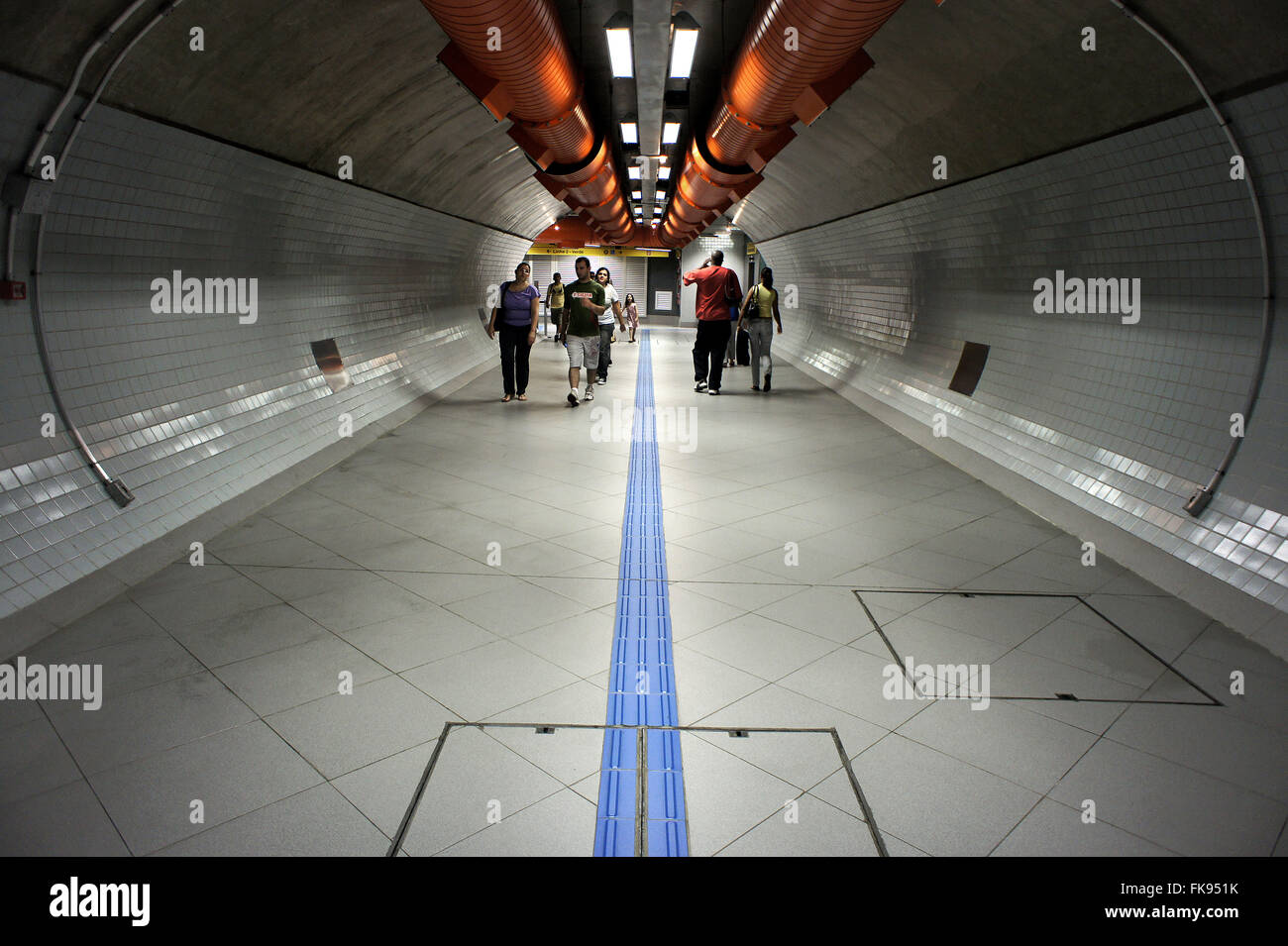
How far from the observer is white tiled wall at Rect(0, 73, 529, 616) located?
14.3ft

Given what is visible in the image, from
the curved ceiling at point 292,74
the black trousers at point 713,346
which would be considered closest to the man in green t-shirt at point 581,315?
the black trousers at point 713,346

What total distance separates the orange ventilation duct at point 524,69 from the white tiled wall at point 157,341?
1963 mm

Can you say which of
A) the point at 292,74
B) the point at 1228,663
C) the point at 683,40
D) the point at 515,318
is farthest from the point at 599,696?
the point at 515,318

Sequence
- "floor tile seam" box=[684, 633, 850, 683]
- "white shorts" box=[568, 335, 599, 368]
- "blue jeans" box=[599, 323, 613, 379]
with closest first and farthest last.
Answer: "floor tile seam" box=[684, 633, 850, 683] < "white shorts" box=[568, 335, 599, 368] < "blue jeans" box=[599, 323, 613, 379]

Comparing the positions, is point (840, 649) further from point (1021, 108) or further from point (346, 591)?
point (1021, 108)

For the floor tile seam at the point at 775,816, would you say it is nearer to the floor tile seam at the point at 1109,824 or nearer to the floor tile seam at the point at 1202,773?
the floor tile seam at the point at 1109,824

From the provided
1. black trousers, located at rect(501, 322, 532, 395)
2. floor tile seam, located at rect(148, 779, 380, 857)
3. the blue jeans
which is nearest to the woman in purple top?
black trousers, located at rect(501, 322, 532, 395)

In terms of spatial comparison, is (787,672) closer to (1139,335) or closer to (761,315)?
(1139,335)

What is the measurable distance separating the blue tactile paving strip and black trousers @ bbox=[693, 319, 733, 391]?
704cm

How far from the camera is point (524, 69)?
5.54 metres

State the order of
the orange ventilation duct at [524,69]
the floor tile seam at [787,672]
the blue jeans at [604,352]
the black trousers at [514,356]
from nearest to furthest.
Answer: the floor tile seam at [787,672] < the orange ventilation duct at [524,69] < the black trousers at [514,356] < the blue jeans at [604,352]

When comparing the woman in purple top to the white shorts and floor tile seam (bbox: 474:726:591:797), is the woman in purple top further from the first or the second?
floor tile seam (bbox: 474:726:591:797)

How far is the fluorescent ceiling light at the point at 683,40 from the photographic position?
6723 mm

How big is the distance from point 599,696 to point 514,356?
8843mm
